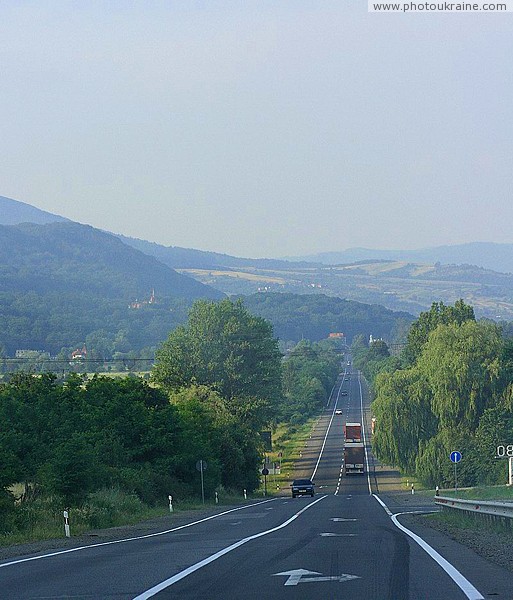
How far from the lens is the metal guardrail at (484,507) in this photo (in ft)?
75.3

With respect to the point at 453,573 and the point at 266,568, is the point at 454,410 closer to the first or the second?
the point at 266,568

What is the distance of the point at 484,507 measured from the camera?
26469 mm

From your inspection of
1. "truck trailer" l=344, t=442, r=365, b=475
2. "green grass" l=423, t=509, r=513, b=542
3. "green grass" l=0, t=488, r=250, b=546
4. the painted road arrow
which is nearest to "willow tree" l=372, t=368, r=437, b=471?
"truck trailer" l=344, t=442, r=365, b=475

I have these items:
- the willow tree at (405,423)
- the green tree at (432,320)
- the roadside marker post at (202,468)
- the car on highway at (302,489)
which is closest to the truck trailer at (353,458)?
the green tree at (432,320)

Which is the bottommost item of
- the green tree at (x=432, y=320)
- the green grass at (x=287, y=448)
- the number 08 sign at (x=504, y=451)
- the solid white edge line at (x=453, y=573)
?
the green grass at (x=287, y=448)

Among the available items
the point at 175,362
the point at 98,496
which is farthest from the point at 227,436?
the point at 98,496

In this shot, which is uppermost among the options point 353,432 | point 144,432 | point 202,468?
point 144,432

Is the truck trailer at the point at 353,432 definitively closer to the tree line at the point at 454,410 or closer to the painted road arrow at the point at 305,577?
the tree line at the point at 454,410

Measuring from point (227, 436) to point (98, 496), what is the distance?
1536 inches

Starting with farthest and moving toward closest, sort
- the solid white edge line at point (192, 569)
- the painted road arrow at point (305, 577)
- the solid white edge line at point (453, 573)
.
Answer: the painted road arrow at point (305, 577), the solid white edge line at point (192, 569), the solid white edge line at point (453, 573)

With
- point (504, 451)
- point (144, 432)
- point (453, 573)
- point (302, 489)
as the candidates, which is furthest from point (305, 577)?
point (504, 451)

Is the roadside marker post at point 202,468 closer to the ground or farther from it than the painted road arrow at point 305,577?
closer to the ground

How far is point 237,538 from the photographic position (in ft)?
80.8

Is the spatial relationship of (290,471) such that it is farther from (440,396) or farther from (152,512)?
(152,512)
